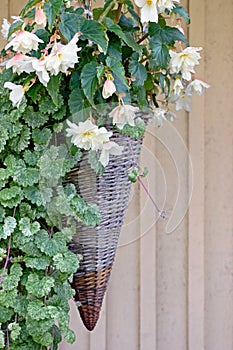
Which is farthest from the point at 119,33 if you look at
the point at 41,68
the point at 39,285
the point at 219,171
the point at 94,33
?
the point at 219,171

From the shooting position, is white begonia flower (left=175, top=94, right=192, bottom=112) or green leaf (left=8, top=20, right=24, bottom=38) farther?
white begonia flower (left=175, top=94, right=192, bottom=112)

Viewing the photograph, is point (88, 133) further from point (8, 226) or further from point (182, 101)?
point (182, 101)

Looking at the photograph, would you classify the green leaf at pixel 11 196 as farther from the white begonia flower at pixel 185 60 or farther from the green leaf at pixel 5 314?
the white begonia flower at pixel 185 60

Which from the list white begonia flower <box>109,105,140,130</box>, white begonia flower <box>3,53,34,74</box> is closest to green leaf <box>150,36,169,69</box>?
white begonia flower <box>109,105,140,130</box>

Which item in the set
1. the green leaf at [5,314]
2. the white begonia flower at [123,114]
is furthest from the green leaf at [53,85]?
the green leaf at [5,314]

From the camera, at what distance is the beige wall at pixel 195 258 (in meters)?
1.73

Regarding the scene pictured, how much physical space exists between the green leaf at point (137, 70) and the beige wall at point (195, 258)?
946mm

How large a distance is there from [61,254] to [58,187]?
0.11 metres

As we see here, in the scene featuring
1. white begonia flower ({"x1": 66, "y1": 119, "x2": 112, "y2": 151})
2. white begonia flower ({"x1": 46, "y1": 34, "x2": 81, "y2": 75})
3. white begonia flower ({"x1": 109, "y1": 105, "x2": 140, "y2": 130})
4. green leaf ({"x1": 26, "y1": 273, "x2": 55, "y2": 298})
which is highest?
white begonia flower ({"x1": 46, "y1": 34, "x2": 81, "y2": 75})

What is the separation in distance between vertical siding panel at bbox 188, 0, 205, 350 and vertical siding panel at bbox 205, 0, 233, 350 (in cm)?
4

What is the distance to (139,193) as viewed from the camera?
58.8 inches

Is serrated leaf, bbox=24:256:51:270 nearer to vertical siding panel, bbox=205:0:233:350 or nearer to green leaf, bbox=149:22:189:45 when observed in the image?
green leaf, bbox=149:22:189:45

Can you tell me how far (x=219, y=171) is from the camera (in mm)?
1834

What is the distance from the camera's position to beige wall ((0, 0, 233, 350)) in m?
1.73
